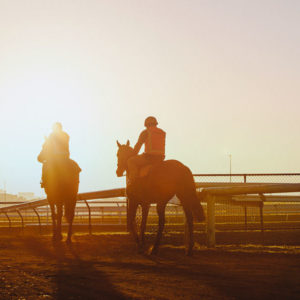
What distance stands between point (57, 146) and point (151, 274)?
208 inches

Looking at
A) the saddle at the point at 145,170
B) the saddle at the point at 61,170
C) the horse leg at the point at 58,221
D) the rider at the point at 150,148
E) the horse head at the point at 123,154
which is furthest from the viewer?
the horse leg at the point at 58,221

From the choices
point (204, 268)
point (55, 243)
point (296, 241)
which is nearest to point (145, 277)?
point (204, 268)

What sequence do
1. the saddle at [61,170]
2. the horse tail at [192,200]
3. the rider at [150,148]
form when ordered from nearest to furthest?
the horse tail at [192,200]
the rider at [150,148]
the saddle at [61,170]

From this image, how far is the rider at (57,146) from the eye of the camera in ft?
34.2

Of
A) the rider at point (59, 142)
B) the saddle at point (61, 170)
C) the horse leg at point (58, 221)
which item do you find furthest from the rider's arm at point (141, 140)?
the horse leg at point (58, 221)

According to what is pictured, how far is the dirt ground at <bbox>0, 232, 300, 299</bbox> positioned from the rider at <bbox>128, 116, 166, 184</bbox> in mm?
1419

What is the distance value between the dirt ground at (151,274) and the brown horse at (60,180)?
5.36ft

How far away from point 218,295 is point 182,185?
142 inches

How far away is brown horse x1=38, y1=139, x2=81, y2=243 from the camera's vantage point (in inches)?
407

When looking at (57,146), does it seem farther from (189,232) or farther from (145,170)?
(189,232)

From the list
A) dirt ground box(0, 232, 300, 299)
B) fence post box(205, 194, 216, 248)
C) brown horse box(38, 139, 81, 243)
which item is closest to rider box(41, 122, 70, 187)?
brown horse box(38, 139, 81, 243)

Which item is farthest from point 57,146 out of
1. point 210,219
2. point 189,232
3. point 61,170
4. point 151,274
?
point 151,274

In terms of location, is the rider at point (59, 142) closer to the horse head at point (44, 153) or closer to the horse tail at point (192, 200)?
the horse head at point (44, 153)

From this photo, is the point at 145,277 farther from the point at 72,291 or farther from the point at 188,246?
the point at 188,246
